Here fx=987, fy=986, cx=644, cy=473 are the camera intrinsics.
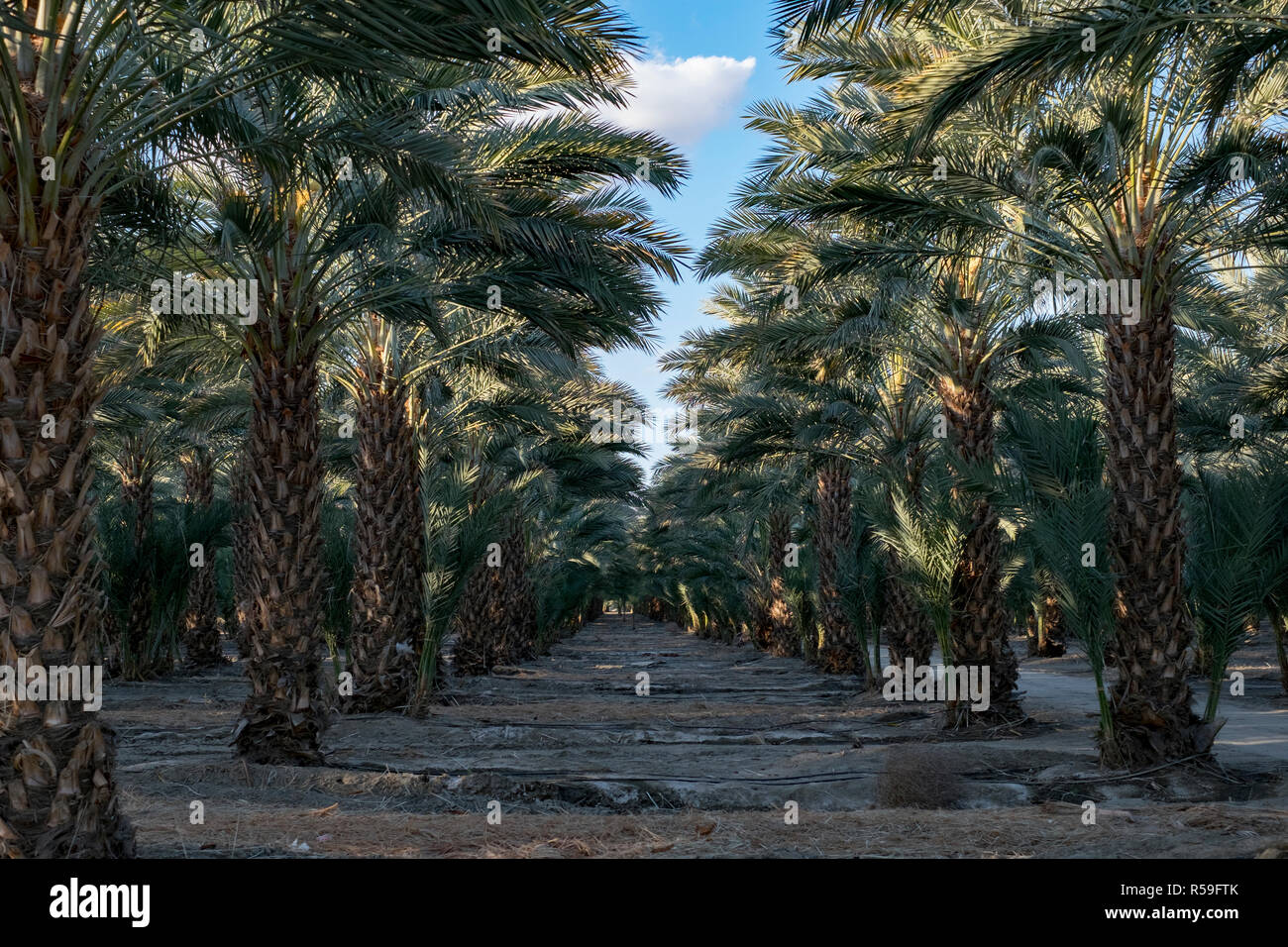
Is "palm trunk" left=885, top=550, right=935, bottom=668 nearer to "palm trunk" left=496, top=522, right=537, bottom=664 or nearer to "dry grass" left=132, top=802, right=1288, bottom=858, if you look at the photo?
"dry grass" left=132, top=802, right=1288, bottom=858

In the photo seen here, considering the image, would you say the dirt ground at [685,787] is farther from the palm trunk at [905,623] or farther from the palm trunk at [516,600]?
the palm trunk at [516,600]

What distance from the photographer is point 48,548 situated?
4.68 m

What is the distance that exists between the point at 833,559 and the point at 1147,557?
37.2 ft

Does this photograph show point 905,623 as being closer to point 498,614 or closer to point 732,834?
point 498,614

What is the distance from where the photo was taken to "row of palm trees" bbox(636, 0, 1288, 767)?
8.31 meters

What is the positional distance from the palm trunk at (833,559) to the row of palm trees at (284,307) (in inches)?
221

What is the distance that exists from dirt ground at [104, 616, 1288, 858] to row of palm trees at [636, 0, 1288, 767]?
102 cm

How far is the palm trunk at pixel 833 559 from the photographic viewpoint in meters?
20.3

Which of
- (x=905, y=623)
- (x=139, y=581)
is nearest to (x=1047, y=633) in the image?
(x=905, y=623)

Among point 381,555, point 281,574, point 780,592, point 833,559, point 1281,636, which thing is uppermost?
point 381,555
